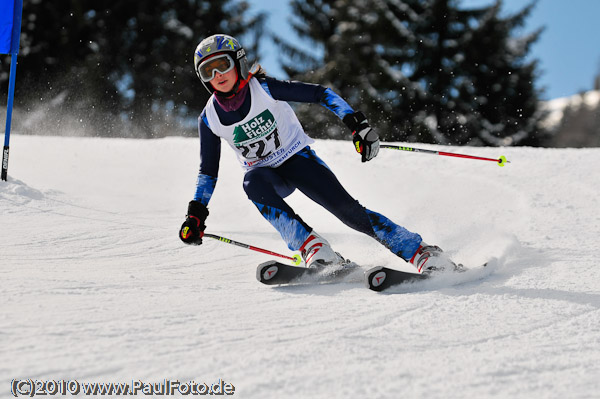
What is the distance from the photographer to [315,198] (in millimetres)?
3559

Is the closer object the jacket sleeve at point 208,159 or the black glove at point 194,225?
the black glove at point 194,225

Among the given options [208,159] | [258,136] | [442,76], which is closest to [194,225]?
[208,159]

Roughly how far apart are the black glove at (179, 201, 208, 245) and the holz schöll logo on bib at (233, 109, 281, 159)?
410mm

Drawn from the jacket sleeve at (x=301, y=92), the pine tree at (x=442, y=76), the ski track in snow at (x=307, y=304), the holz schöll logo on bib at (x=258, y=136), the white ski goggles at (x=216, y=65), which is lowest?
the ski track in snow at (x=307, y=304)

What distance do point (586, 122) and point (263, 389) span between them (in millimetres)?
36147

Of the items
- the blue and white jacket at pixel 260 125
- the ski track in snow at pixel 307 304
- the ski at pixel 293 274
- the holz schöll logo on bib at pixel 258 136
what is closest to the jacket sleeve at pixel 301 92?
the blue and white jacket at pixel 260 125

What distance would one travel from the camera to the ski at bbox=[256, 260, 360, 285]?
3.18 m

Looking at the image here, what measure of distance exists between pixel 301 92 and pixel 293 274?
41.2 inches

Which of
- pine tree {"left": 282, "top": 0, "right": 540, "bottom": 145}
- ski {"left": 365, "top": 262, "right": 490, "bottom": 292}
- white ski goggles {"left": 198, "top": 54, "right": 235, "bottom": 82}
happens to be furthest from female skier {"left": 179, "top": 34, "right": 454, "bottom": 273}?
pine tree {"left": 282, "top": 0, "right": 540, "bottom": 145}

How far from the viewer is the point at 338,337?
89.4 inches

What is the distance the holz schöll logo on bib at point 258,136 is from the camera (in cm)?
352

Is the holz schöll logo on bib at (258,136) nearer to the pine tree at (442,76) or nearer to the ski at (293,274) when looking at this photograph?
the ski at (293,274)

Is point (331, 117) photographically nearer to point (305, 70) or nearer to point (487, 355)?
point (305, 70)

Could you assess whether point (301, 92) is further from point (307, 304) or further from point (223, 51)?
point (307, 304)
